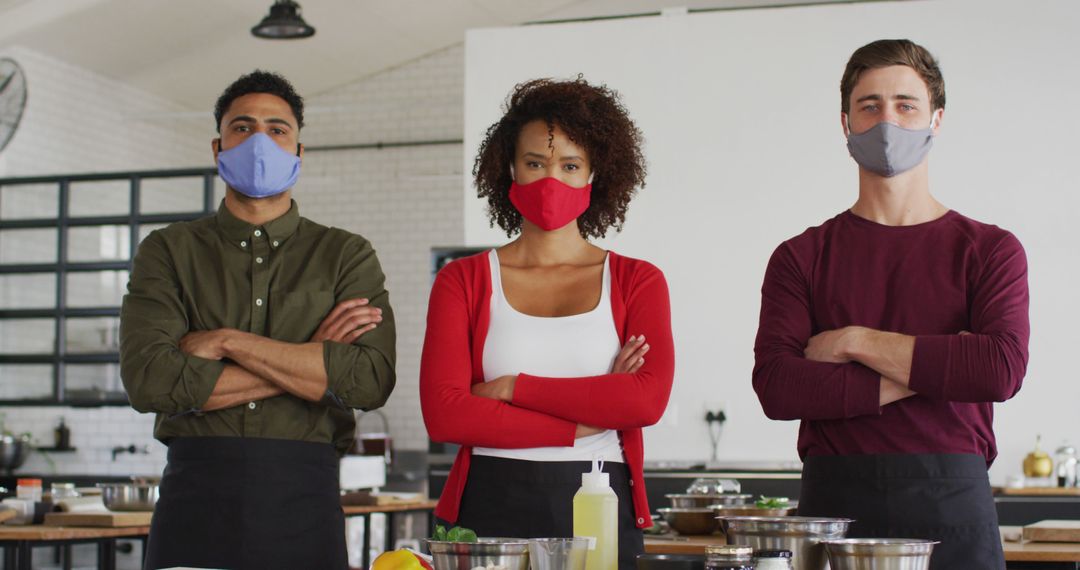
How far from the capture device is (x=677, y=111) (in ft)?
24.9

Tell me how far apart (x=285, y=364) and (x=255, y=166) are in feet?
1.58

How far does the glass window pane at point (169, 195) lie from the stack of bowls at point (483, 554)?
9691 millimetres

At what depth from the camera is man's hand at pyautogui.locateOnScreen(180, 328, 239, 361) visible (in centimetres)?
276

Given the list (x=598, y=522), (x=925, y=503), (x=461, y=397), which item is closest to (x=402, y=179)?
(x=461, y=397)

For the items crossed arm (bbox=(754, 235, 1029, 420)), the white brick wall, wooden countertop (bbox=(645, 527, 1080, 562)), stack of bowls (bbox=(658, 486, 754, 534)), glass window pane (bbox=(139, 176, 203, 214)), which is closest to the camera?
crossed arm (bbox=(754, 235, 1029, 420))

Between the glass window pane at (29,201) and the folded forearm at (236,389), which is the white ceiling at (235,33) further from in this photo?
the folded forearm at (236,389)

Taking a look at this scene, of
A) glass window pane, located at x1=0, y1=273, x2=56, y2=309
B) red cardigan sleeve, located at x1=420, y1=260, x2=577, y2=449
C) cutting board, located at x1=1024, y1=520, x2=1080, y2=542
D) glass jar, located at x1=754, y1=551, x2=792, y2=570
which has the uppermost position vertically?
glass window pane, located at x1=0, y1=273, x2=56, y2=309

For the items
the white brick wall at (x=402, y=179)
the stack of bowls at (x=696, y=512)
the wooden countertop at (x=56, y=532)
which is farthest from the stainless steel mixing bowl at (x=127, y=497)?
the white brick wall at (x=402, y=179)

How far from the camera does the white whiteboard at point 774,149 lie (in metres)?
7.19

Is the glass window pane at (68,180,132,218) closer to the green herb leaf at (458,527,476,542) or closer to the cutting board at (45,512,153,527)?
the cutting board at (45,512,153,527)

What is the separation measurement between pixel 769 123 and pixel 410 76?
569 cm

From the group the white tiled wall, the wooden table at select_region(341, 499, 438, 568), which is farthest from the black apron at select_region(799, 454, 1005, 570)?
the white tiled wall

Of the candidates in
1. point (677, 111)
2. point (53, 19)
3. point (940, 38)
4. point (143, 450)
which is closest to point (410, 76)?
point (53, 19)

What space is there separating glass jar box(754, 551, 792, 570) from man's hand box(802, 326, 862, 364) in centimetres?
83
